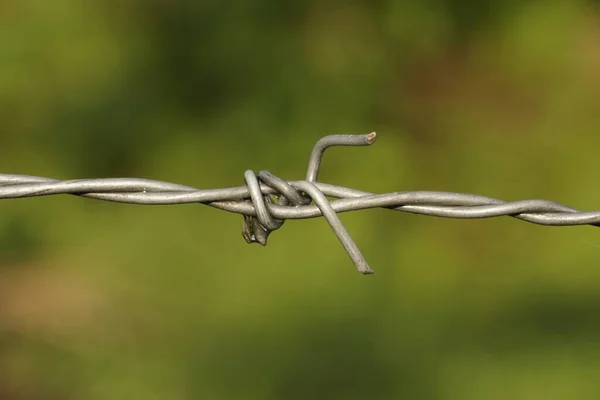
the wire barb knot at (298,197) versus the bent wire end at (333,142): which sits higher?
the bent wire end at (333,142)

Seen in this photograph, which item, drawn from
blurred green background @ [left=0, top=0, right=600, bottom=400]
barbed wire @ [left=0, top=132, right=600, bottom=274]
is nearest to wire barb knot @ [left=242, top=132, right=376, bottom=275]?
barbed wire @ [left=0, top=132, right=600, bottom=274]

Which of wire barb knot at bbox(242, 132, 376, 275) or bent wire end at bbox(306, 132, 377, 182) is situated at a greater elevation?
bent wire end at bbox(306, 132, 377, 182)

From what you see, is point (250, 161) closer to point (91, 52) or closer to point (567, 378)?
point (91, 52)

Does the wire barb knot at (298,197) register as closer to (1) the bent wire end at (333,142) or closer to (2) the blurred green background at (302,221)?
(1) the bent wire end at (333,142)

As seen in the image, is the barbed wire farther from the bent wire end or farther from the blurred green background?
the blurred green background

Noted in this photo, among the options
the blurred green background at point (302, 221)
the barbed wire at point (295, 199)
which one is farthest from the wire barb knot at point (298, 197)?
the blurred green background at point (302, 221)

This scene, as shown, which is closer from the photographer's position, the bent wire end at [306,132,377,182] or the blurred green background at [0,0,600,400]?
the bent wire end at [306,132,377,182]
